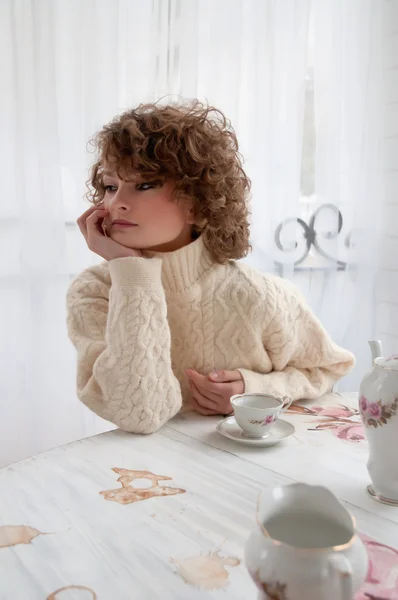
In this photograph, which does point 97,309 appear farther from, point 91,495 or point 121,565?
point 121,565

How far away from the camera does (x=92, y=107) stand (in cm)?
A: 165

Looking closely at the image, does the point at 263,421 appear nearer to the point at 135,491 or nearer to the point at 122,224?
the point at 135,491

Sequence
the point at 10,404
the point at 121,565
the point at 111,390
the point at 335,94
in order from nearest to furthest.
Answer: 1. the point at 121,565
2. the point at 111,390
3. the point at 10,404
4. the point at 335,94

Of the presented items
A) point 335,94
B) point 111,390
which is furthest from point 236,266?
point 335,94

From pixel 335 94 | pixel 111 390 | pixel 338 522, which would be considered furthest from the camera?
pixel 335 94

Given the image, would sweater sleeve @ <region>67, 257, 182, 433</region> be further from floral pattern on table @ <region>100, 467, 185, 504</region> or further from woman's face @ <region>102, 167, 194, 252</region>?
floral pattern on table @ <region>100, 467, 185, 504</region>

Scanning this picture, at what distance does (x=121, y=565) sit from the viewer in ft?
2.12

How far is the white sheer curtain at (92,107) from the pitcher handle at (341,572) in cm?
136

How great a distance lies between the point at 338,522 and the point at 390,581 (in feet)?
0.54

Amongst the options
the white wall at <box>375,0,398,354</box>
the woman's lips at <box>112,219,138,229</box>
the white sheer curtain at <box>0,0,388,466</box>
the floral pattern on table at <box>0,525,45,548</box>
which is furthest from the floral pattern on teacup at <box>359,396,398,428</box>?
the white wall at <box>375,0,398,354</box>

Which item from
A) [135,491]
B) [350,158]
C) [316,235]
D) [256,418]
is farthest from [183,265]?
[350,158]

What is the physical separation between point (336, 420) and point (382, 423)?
0.37 meters

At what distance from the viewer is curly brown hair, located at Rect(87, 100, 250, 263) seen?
1.14m

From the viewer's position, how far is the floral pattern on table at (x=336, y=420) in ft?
3.47
